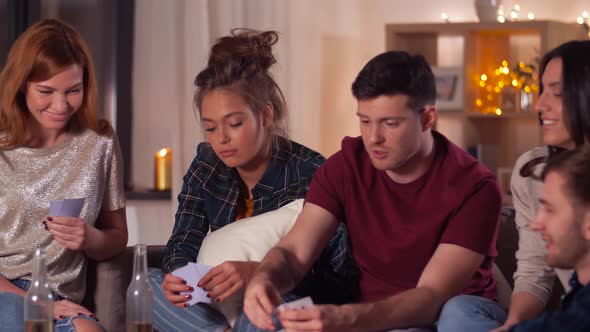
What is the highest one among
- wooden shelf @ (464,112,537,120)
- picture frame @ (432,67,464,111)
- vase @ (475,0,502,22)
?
vase @ (475,0,502,22)

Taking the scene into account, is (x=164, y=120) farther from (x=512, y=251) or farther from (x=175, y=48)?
(x=512, y=251)

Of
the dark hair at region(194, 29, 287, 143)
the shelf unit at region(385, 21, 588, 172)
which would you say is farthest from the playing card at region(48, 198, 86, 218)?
the shelf unit at region(385, 21, 588, 172)

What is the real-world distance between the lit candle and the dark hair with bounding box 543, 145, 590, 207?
3513 mm

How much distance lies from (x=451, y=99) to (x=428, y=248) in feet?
9.05

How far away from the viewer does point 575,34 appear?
5.10 metres

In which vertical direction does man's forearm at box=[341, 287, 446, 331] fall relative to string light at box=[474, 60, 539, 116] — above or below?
below

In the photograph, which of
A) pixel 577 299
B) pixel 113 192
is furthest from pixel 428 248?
pixel 113 192

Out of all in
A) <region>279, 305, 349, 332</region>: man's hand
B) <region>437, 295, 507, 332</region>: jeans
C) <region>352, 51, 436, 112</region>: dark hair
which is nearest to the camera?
<region>279, 305, 349, 332</region>: man's hand

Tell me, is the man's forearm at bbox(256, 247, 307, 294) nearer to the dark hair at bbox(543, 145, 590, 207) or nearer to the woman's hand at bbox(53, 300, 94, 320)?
the woman's hand at bbox(53, 300, 94, 320)

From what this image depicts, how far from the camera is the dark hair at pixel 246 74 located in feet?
9.72

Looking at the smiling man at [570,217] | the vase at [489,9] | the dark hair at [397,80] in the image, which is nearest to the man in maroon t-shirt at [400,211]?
the dark hair at [397,80]

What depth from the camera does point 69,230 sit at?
2762mm

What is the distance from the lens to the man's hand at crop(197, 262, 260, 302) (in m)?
2.57

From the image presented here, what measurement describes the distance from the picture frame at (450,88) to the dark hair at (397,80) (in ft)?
8.70
